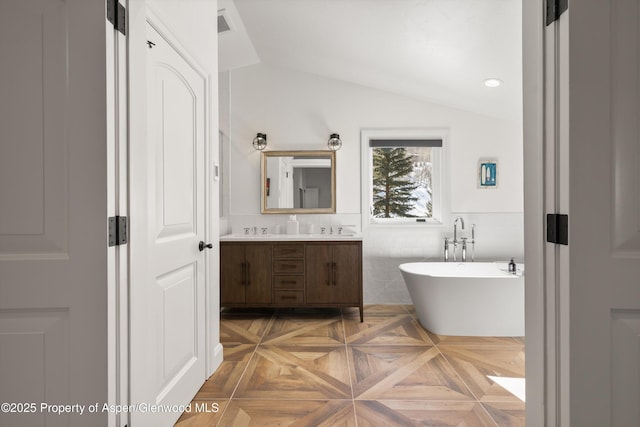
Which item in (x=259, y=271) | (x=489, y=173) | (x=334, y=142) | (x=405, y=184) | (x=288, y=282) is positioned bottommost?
(x=288, y=282)

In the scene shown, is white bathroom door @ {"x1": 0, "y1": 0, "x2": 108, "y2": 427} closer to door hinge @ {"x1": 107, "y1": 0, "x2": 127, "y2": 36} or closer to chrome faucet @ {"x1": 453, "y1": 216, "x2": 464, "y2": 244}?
door hinge @ {"x1": 107, "y1": 0, "x2": 127, "y2": 36}

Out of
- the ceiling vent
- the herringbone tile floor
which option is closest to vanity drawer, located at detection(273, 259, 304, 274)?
the herringbone tile floor

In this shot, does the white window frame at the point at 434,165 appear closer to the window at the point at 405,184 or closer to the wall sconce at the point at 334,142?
the window at the point at 405,184

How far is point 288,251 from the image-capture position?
3.68m

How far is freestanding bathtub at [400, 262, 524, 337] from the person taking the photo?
10.2ft

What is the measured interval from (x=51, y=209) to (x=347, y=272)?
2791 millimetres

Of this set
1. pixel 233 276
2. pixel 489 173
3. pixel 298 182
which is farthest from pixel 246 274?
pixel 489 173

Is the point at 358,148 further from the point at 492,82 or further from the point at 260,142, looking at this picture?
the point at 492,82

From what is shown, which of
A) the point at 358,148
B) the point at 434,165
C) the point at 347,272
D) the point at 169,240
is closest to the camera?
the point at 169,240

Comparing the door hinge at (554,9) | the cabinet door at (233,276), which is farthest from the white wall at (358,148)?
the door hinge at (554,9)
